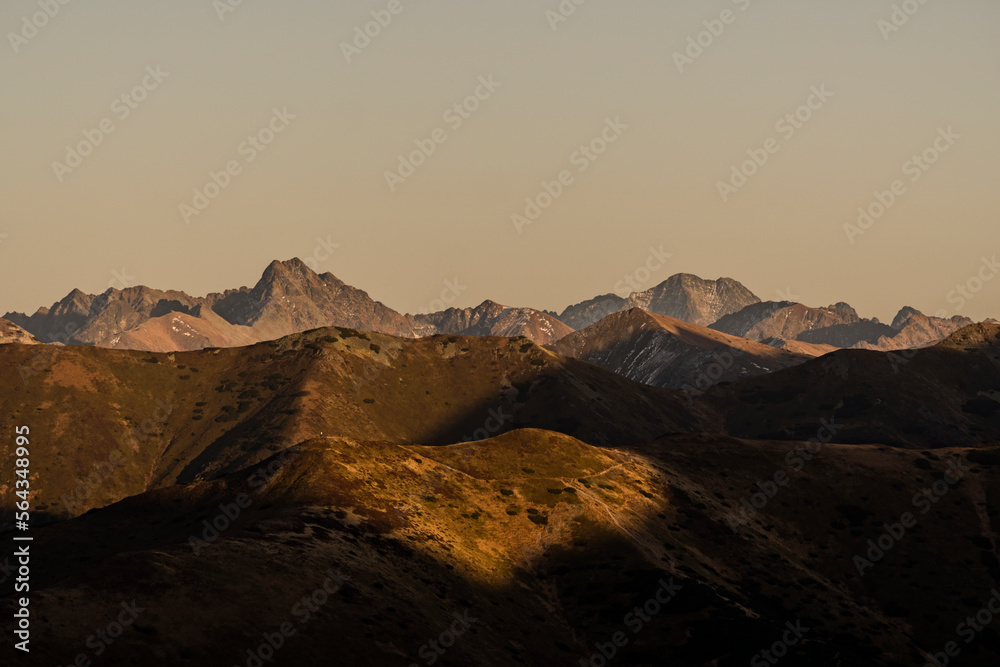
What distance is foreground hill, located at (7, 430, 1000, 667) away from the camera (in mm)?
85625

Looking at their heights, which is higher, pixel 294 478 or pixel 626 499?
pixel 626 499

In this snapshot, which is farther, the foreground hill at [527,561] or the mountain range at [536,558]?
the mountain range at [536,558]

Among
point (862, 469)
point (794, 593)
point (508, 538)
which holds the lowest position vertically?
point (508, 538)

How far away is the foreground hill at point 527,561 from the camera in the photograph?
85625mm

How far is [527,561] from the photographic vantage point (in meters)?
131

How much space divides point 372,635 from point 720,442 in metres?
122

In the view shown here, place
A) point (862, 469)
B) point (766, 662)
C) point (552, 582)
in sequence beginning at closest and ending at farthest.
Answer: point (766, 662) → point (552, 582) → point (862, 469)

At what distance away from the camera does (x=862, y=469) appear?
18125 cm

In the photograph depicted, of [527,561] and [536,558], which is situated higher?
[536,558]

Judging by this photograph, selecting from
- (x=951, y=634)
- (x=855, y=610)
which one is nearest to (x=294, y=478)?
(x=855, y=610)

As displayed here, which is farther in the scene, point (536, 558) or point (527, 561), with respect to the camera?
point (536, 558)

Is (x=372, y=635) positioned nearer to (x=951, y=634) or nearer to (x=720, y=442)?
(x=951, y=634)

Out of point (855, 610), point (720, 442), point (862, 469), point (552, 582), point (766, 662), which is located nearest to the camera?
point (766, 662)

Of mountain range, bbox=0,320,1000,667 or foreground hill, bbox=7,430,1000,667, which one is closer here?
foreground hill, bbox=7,430,1000,667
